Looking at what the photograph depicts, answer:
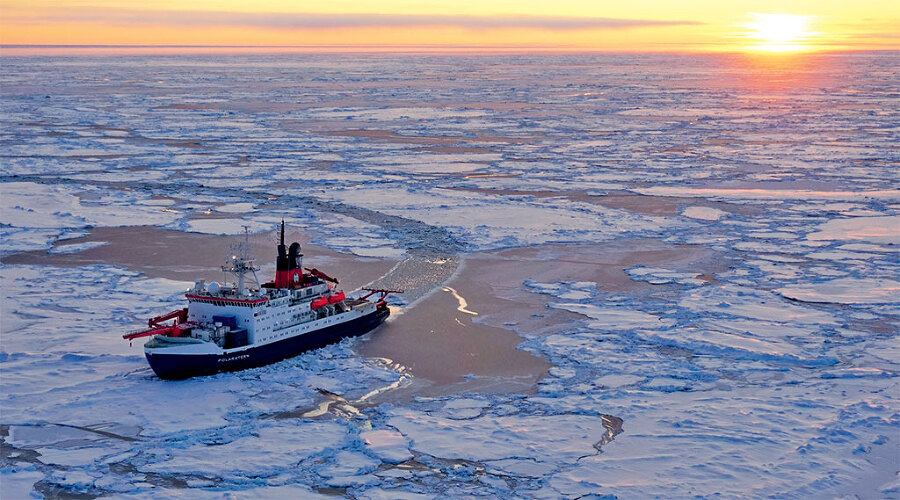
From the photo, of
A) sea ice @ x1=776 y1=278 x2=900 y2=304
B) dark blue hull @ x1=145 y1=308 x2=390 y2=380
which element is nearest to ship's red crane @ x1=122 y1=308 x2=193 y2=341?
dark blue hull @ x1=145 y1=308 x2=390 y2=380

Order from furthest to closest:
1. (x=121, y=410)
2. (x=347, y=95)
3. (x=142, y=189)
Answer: (x=347, y=95), (x=142, y=189), (x=121, y=410)

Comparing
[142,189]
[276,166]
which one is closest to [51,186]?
[142,189]

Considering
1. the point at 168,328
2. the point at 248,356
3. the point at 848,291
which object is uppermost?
the point at 848,291

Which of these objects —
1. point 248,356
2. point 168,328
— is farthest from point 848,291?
point 168,328

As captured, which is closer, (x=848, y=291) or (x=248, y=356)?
(x=248, y=356)

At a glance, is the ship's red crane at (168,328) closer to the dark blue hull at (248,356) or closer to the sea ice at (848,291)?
the dark blue hull at (248,356)

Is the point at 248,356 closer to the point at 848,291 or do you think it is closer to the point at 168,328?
the point at 168,328

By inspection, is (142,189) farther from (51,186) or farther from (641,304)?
(641,304)

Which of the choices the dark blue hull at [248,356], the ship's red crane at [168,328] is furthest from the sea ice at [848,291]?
the ship's red crane at [168,328]
